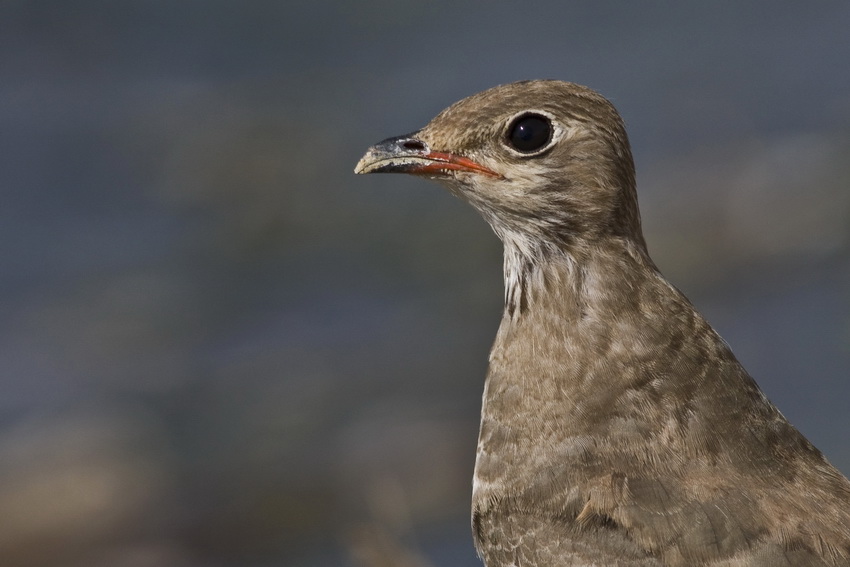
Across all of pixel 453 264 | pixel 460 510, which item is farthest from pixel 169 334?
pixel 460 510

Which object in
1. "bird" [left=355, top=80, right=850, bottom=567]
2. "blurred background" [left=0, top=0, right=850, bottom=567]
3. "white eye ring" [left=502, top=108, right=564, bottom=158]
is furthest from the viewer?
"blurred background" [left=0, top=0, right=850, bottom=567]

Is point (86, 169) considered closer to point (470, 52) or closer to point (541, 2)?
point (470, 52)

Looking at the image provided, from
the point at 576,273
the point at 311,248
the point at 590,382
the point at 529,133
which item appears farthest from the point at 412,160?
the point at 311,248

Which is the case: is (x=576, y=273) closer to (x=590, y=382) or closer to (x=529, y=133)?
(x=590, y=382)

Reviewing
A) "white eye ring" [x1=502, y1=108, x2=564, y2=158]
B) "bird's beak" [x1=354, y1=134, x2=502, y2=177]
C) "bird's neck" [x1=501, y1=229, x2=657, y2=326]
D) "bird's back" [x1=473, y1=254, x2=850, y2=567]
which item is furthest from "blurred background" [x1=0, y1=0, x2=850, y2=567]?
"white eye ring" [x1=502, y1=108, x2=564, y2=158]

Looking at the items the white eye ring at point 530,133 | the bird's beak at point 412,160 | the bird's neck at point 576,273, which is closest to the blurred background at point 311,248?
the bird's neck at point 576,273

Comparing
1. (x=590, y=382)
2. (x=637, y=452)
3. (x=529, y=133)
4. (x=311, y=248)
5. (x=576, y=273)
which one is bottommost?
(x=311, y=248)

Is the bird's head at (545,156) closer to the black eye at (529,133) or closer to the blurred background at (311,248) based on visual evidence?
the black eye at (529,133)

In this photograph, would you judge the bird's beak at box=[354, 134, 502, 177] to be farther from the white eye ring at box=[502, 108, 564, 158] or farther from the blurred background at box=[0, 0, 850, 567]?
the blurred background at box=[0, 0, 850, 567]

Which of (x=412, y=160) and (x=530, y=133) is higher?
(x=530, y=133)
